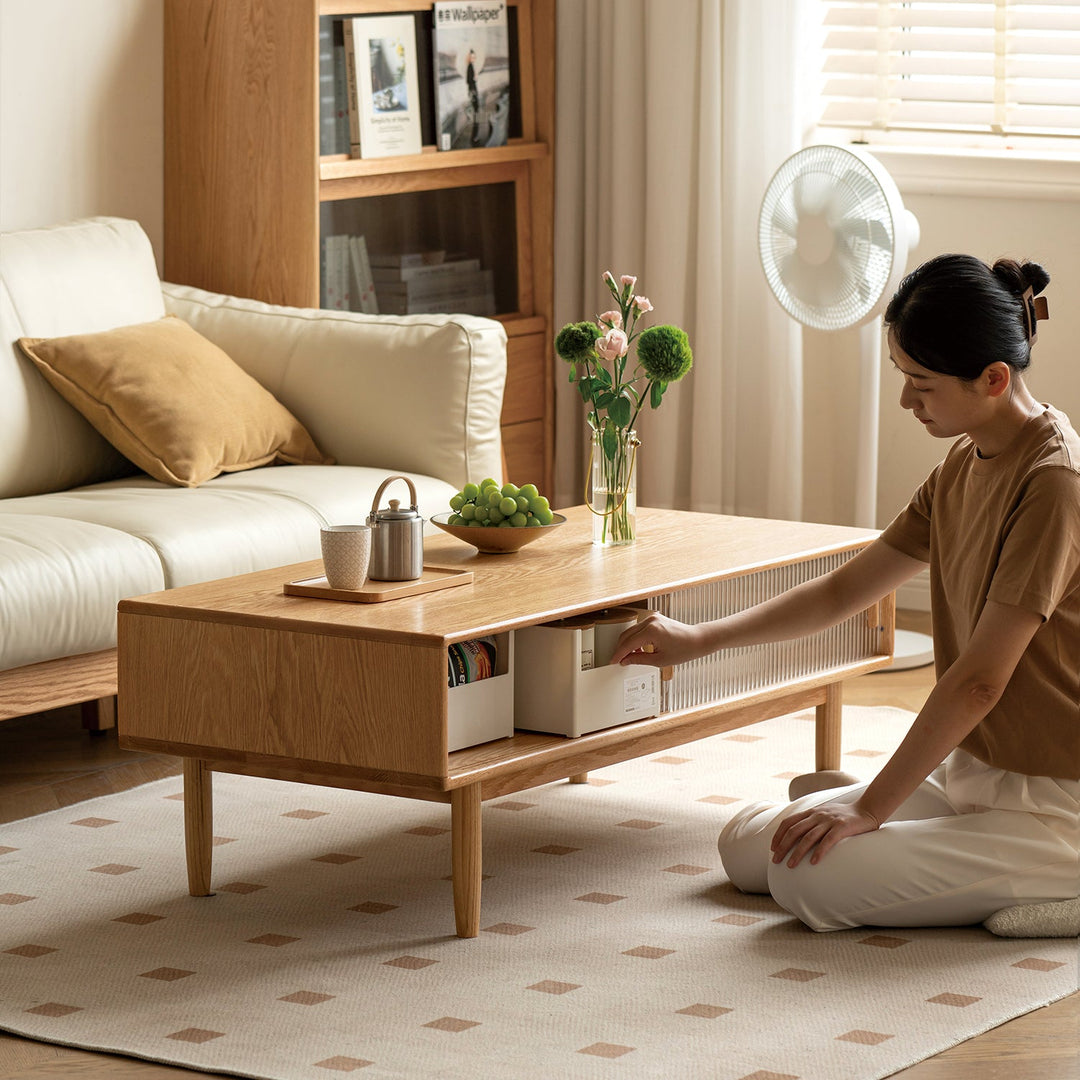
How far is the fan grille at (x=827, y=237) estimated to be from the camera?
391 cm

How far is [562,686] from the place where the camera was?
2.48 m

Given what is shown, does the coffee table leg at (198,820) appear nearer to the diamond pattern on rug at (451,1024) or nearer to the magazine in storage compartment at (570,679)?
the magazine in storage compartment at (570,679)

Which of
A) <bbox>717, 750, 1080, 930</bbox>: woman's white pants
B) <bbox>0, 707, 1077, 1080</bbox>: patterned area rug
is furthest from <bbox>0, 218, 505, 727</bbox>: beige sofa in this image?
<bbox>717, 750, 1080, 930</bbox>: woman's white pants

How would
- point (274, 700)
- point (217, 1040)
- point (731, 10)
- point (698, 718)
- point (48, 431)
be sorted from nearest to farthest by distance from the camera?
point (217, 1040) → point (274, 700) → point (698, 718) → point (48, 431) → point (731, 10)

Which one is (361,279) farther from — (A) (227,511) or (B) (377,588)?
(B) (377,588)

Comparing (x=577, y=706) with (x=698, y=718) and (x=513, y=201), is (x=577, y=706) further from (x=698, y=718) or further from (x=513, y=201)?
(x=513, y=201)

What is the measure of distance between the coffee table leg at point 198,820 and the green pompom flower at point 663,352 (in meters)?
0.86

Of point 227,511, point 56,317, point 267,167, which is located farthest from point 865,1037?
point 267,167

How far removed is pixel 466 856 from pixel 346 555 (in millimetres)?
401

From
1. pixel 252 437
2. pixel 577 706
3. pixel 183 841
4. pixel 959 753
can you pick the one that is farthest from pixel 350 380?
pixel 959 753

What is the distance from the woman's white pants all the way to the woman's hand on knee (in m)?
0.02

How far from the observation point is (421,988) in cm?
224

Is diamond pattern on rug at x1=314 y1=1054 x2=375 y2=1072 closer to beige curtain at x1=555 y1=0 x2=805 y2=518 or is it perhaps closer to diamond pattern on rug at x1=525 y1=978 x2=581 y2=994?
diamond pattern on rug at x1=525 y1=978 x2=581 y2=994

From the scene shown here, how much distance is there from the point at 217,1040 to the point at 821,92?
3192 millimetres
